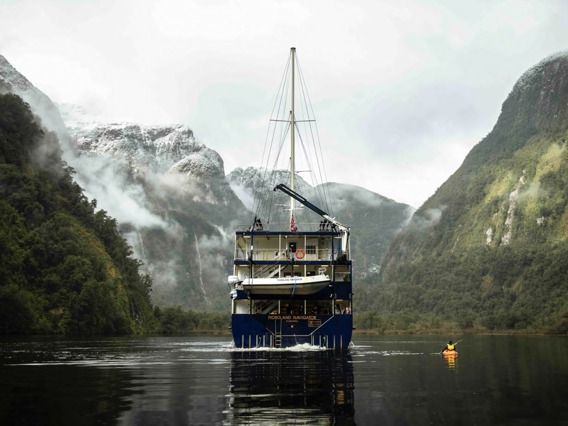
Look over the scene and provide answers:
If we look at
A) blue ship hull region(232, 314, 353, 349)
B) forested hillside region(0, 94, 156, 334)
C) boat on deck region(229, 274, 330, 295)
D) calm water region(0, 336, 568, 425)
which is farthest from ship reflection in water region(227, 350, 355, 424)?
forested hillside region(0, 94, 156, 334)

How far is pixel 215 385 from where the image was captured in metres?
25.3

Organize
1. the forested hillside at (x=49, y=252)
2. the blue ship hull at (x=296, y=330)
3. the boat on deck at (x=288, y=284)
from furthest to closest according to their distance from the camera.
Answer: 1. the forested hillside at (x=49, y=252)
2. the blue ship hull at (x=296, y=330)
3. the boat on deck at (x=288, y=284)

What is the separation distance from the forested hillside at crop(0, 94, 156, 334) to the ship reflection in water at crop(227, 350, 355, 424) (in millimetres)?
82322

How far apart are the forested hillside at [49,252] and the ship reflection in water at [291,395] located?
82322 millimetres

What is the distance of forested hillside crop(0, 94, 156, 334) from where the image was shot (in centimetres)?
11362

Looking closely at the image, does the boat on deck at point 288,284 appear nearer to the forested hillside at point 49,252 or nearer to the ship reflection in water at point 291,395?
the ship reflection in water at point 291,395

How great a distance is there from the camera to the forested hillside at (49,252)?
114 meters

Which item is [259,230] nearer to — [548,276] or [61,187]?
[61,187]

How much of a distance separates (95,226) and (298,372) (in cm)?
13686

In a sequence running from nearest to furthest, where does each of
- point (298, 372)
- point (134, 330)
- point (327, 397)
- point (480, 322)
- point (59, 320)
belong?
point (327, 397)
point (298, 372)
point (59, 320)
point (134, 330)
point (480, 322)

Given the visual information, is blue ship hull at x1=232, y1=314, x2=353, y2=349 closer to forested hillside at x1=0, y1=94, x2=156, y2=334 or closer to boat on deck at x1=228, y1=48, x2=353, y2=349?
boat on deck at x1=228, y1=48, x2=353, y2=349

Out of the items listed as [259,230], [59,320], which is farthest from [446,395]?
[59,320]

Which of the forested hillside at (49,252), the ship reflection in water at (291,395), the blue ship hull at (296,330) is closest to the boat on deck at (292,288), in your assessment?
the blue ship hull at (296,330)

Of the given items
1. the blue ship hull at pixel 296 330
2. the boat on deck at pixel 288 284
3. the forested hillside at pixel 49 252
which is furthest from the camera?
the forested hillside at pixel 49 252
